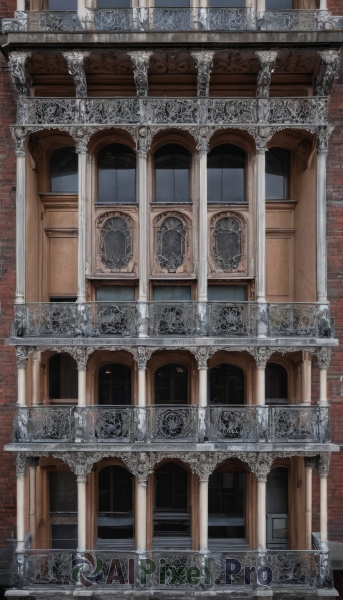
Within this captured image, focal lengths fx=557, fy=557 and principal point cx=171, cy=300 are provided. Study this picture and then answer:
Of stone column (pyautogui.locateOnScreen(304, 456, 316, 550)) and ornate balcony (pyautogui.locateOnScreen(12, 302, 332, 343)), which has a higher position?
ornate balcony (pyautogui.locateOnScreen(12, 302, 332, 343))

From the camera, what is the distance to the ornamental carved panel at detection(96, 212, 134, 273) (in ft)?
43.0

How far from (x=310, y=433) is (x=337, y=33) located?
27.9 feet

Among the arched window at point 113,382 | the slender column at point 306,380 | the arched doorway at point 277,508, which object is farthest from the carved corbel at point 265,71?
the arched doorway at point 277,508

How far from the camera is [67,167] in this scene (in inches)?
539

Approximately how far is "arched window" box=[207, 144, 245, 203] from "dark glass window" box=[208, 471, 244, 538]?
6733 mm

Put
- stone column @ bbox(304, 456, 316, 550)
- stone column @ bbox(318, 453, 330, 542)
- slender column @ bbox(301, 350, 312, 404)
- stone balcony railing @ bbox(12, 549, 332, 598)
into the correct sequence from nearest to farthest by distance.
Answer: stone balcony railing @ bbox(12, 549, 332, 598), stone column @ bbox(318, 453, 330, 542), stone column @ bbox(304, 456, 316, 550), slender column @ bbox(301, 350, 312, 404)

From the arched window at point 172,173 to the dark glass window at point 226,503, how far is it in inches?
270

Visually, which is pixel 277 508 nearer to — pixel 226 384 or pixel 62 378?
pixel 226 384

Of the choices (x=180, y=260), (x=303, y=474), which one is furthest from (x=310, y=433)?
(x=180, y=260)

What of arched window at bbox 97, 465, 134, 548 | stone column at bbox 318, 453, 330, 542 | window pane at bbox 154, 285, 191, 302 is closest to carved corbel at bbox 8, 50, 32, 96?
window pane at bbox 154, 285, 191, 302

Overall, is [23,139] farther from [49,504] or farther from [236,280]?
[49,504]

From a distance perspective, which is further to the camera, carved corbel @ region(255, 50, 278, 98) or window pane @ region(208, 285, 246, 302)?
window pane @ region(208, 285, 246, 302)

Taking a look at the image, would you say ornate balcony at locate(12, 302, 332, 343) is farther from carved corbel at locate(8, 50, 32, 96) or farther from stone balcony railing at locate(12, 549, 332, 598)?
carved corbel at locate(8, 50, 32, 96)

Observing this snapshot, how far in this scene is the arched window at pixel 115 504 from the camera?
1348 cm
